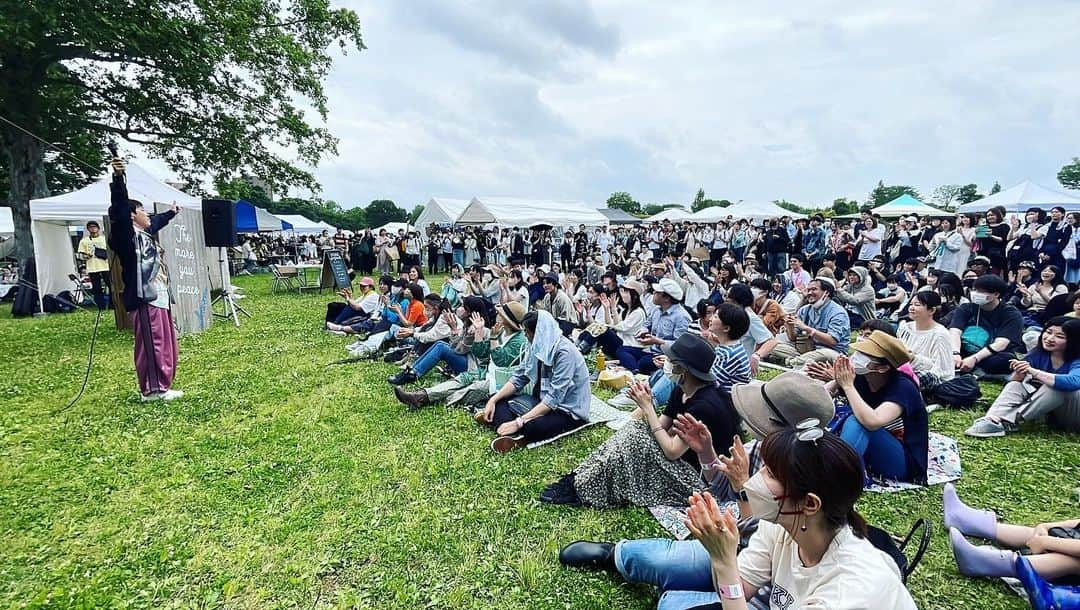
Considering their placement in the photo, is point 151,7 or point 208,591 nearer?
point 208,591

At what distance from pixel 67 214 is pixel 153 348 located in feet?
25.5

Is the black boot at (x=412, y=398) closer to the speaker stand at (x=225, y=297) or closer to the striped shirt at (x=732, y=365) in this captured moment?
the striped shirt at (x=732, y=365)

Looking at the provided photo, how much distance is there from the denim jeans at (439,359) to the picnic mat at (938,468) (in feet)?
14.2

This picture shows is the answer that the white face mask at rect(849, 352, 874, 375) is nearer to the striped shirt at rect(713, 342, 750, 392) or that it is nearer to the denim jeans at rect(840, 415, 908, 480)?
the denim jeans at rect(840, 415, 908, 480)

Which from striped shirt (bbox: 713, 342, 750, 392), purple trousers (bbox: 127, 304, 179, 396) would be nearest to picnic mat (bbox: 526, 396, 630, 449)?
striped shirt (bbox: 713, 342, 750, 392)

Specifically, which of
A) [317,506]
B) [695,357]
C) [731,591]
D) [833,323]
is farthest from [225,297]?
[731,591]

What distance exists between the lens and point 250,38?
13.9 m

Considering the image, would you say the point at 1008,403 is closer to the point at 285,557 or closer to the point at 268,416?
the point at 285,557

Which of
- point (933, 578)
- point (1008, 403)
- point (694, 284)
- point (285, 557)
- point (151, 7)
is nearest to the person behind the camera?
point (933, 578)

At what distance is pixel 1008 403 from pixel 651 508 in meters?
3.56

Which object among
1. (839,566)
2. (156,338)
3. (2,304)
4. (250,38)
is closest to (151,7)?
(250,38)

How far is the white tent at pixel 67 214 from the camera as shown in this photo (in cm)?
1062

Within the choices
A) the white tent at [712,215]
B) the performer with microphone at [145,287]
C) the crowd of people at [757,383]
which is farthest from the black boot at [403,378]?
the white tent at [712,215]

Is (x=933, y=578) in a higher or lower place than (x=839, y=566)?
lower
